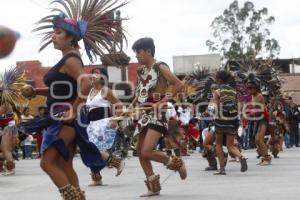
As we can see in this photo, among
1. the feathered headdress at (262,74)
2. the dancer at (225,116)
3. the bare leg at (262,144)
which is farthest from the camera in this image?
the feathered headdress at (262,74)

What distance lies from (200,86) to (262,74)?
4.98ft

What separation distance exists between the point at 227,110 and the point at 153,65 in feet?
9.94

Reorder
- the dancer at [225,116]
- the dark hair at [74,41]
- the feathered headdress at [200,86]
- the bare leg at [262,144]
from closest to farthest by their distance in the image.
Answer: the dark hair at [74,41], the dancer at [225,116], the bare leg at [262,144], the feathered headdress at [200,86]

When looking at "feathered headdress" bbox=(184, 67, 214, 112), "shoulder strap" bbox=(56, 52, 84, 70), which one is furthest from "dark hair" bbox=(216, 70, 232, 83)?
"shoulder strap" bbox=(56, 52, 84, 70)

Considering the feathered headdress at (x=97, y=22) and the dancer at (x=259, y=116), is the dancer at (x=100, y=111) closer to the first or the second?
the feathered headdress at (x=97, y=22)

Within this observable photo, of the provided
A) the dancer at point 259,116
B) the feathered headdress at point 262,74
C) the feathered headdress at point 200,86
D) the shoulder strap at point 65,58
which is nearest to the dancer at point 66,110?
the shoulder strap at point 65,58

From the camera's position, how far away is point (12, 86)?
12062mm

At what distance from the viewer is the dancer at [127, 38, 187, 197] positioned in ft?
26.5

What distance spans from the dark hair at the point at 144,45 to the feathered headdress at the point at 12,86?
4045 mm

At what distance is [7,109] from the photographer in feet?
38.5

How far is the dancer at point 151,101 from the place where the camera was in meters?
8.09

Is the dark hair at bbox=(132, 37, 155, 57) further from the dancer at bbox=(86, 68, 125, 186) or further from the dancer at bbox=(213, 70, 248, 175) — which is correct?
the dancer at bbox=(213, 70, 248, 175)

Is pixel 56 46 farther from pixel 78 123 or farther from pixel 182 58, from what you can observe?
pixel 182 58

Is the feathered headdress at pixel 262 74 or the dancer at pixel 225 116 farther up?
the feathered headdress at pixel 262 74
